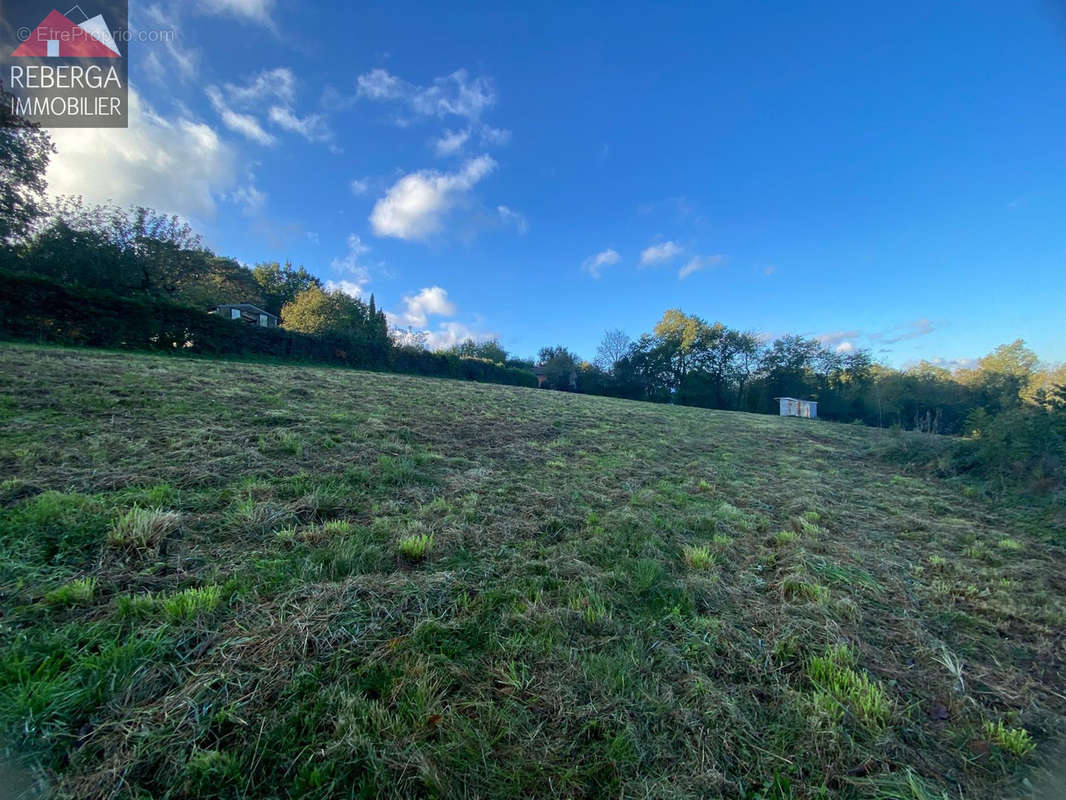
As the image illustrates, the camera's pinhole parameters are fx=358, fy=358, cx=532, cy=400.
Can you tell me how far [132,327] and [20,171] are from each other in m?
14.7

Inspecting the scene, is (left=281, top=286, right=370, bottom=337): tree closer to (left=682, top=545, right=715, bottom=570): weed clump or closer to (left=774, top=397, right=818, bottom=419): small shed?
(left=682, top=545, right=715, bottom=570): weed clump

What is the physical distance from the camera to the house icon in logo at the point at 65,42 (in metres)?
7.96

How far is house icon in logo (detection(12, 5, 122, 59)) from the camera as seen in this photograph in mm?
7961

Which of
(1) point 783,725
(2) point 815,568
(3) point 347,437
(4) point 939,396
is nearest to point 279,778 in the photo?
(1) point 783,725

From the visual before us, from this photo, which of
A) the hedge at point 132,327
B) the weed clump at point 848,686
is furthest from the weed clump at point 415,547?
the hedge at point 132,327

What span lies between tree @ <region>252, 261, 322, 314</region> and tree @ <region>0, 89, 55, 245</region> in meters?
16.5

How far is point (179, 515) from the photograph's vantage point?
2797 mm

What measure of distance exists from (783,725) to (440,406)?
29.1 ft

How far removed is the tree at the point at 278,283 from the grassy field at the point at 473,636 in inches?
1543

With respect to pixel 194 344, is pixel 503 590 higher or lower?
lower

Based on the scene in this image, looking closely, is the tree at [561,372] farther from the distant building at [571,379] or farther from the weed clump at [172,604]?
the weed clump at [172,604]

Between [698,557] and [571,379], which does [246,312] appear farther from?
[698,557]

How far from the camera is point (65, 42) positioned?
8438 mm

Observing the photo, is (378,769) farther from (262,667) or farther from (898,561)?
(898,561)
